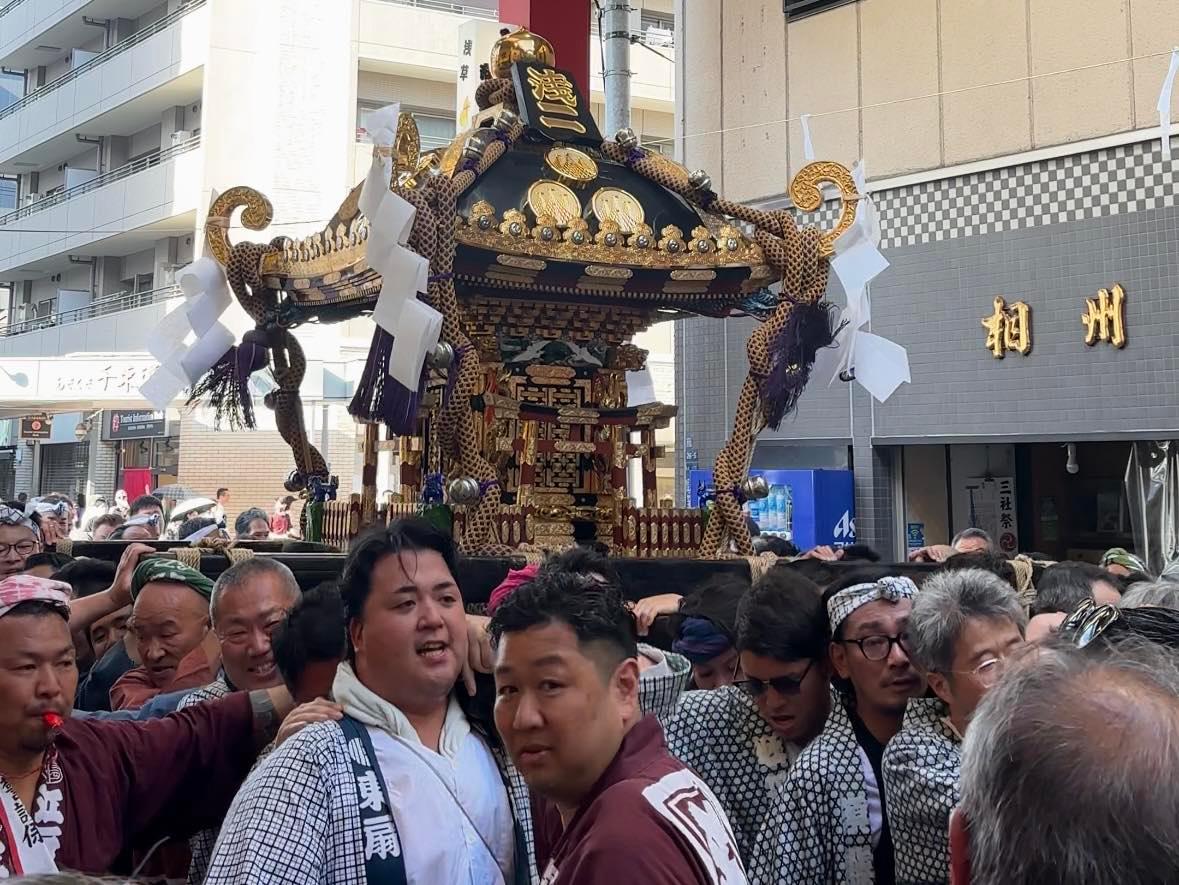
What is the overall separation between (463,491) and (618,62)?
5258mm

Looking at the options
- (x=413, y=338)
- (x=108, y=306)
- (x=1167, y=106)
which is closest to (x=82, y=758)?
(x=413, y=338)

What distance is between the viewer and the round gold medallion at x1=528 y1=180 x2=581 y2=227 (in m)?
4.79

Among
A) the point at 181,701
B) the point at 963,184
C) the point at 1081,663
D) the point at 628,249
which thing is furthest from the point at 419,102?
the point at 1081,663

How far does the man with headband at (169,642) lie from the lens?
2.66 metres

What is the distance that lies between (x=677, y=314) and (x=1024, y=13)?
14.4ft

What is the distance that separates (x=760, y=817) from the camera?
2.24 metres

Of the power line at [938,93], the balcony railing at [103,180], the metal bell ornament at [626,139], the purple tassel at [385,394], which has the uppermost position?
the balcony railing at [103,180]

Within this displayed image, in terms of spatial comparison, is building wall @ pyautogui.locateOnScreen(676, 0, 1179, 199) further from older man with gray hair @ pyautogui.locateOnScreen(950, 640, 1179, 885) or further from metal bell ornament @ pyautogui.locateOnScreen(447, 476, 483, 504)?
older man with gray hair @ pyautogui.locateOnScreen(950, 640, 1179, 885)

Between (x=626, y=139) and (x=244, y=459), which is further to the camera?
(x=244, y=459)

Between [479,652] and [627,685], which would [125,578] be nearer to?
[479,652]

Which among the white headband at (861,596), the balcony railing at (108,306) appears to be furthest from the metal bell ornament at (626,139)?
the balcony railing at (108,306)

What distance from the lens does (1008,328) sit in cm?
812

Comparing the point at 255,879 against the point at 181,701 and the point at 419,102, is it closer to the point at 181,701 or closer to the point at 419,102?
the point at 181,701

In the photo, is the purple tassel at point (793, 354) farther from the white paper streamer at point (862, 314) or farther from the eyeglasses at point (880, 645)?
the eyeglasses at point (880, 645)
